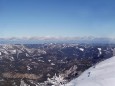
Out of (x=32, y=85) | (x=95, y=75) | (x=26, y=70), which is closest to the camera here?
(x=95, y=75)

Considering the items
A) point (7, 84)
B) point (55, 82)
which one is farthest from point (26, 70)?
point (55, 82)

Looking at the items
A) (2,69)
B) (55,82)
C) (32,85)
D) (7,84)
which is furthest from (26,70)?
(55,82)

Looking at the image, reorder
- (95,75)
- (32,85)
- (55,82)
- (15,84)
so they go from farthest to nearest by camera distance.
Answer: (15,84) → (32,85) → (55,82) → (95,75)

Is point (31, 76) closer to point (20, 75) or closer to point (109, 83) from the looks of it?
point (20, 75)

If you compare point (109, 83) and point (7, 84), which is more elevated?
point (109, 83)

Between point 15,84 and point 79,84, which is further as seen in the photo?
point 15,84

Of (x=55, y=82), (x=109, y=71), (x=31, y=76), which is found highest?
(x=109, y=71)

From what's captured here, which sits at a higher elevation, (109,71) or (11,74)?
(109,71)

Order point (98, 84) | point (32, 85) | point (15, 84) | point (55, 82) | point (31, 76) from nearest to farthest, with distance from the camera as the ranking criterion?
point (98, 84), point (55, 82), point (32, 85), point (15, 84), point (31, 76)

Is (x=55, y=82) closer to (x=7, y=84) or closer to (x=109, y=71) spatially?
(x=109, y=71)
